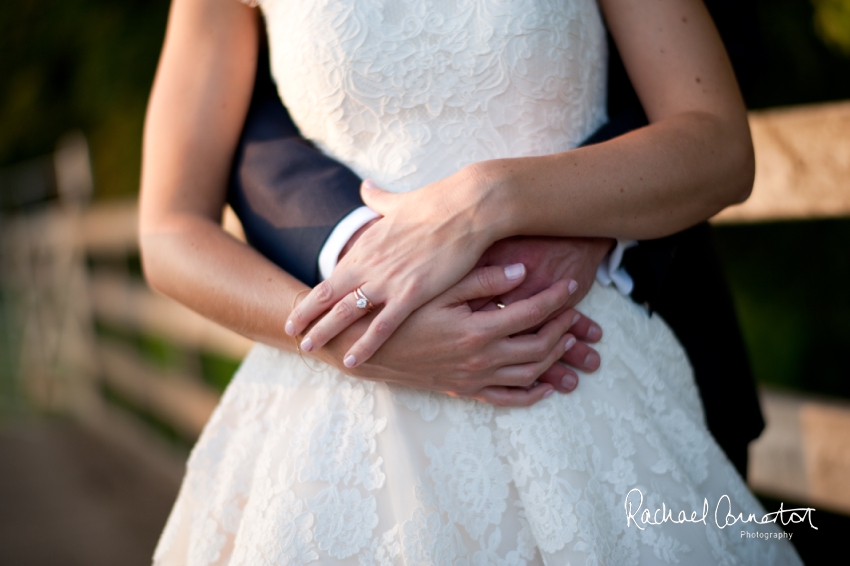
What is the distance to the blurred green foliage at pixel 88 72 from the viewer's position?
475 centimetres

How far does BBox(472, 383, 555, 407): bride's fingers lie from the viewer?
3.33ft

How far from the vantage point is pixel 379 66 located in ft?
3.49

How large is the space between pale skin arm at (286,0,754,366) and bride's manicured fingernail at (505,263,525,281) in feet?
0.18

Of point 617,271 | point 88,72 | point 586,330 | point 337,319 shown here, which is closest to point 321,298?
point 337,319

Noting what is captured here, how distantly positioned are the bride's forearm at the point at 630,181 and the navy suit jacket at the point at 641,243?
0.11 metres

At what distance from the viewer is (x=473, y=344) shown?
97 centimetres

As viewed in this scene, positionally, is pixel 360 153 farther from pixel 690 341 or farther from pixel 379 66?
pixel 690 341

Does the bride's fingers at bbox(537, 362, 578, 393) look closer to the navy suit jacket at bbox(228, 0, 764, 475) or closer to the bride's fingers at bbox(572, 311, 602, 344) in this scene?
the bride's fingers at bbox(572, 311, 602, 344)

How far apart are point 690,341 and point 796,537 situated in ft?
4.31

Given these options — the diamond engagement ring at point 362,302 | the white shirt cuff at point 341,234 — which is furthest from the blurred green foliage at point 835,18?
the diamond engagement ring at point 362,302

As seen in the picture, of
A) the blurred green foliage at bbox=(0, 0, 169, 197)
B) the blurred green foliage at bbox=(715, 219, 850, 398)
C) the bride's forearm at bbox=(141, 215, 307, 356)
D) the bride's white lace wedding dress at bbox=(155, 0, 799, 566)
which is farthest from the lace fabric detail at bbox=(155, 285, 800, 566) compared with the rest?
the blurred green foliage at bbox=(0, 0, 169, 197)

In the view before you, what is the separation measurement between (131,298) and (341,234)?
16.7 feet

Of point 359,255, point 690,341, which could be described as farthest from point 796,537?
point 359,255

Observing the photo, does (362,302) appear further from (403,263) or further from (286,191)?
(286,191)
